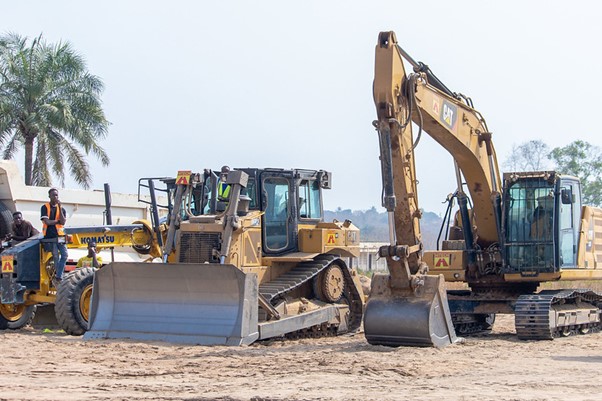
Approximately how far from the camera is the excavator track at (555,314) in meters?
15.6

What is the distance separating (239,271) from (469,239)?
4949mm

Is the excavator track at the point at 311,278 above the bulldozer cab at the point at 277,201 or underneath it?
underneath

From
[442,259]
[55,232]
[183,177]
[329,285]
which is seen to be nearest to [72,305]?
[55,232]

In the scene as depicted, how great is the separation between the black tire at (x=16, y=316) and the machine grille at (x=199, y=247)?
324 cm

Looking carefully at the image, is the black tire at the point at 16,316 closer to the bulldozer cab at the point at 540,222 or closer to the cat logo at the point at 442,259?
the cat logo at the point at 442,259

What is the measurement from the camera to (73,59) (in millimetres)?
33625

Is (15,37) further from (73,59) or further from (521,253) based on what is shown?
(521,253)

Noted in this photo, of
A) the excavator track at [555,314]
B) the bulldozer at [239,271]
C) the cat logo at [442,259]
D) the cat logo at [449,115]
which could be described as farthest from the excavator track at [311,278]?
the cat logo at [449,115]

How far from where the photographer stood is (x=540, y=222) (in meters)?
16.4

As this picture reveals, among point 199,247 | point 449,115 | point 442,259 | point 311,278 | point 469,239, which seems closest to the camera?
point 449,115

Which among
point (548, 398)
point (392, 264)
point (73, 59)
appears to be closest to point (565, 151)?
point (73, 59)

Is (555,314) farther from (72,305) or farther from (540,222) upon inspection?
(72,305)

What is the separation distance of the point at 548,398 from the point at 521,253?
7.04 metres

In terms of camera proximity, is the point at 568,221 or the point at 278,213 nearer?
the point at 278,213
